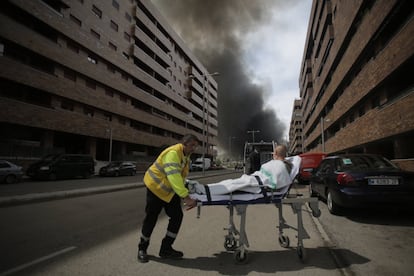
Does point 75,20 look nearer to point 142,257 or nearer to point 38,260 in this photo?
point 38,260

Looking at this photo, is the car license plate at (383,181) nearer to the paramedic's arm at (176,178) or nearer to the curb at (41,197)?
the paramedic's arm at (176,178)

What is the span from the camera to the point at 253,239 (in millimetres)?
4250

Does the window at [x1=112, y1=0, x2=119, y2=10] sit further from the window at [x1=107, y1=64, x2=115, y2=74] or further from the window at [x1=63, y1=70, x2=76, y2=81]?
the window at [x1=63, y1=70, x2=76, y2=81]

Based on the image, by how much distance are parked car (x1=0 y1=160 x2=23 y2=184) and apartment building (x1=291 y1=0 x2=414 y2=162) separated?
66.4 feet

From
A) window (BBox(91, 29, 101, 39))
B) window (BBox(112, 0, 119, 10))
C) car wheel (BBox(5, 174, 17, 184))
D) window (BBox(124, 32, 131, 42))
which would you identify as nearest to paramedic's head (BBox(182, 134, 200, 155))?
car wheel (BBox(5, 174, 17, 184))

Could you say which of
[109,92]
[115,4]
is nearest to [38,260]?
[109,92]

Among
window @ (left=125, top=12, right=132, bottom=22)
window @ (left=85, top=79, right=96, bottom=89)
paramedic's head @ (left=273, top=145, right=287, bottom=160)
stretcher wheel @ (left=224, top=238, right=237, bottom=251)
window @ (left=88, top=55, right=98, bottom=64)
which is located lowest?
stretcher wheel @ (left=224, top=238, right=237, bottom=251)

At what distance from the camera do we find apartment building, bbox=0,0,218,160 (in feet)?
68.0

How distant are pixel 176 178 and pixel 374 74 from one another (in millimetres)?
15678

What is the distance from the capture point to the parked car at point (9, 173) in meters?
14.1

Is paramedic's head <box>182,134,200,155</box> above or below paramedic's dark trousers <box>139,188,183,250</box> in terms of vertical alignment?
above

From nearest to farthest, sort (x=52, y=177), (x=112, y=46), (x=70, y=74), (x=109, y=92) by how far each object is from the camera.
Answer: (x=52, y=177) < (x=70, y=74) < (x=109, y=92) < (x=112, y=46)

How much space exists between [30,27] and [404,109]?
28.1 meters

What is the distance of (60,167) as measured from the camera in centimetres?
1764
